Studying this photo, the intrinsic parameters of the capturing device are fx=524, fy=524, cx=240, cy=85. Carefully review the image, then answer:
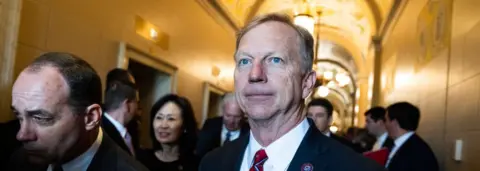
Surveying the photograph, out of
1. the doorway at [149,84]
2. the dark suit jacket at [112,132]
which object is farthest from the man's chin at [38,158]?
the doorway at [149,84]

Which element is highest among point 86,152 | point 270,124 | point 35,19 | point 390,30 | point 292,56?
point 390,30

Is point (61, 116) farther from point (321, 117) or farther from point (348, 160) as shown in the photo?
point (321, 117)

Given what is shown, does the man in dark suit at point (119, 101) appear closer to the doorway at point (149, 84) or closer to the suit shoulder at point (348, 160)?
the suit shoulder at point (348, 160)

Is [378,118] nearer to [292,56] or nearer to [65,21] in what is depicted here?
[65,21]

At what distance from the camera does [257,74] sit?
1688mm

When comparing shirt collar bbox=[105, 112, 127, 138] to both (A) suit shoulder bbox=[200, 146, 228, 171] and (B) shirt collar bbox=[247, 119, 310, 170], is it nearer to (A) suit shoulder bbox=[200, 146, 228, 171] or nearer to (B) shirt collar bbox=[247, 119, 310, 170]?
(A) suit shoulder bbox=[200, 146, 228, 171]

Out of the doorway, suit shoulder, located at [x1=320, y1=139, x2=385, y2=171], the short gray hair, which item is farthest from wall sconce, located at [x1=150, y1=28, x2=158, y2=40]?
suit shoulder, located at [x1=320, y1=139, x2=385, y2=171]

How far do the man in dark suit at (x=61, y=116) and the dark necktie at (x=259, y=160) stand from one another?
435 mm

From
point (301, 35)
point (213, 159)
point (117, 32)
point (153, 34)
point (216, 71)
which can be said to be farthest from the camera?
point (216, 71)

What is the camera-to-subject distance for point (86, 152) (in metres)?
1.84

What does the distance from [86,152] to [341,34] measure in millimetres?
13681

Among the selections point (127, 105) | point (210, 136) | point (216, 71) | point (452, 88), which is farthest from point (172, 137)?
point (216, 71)

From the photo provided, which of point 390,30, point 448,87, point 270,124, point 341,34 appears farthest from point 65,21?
point 341,34

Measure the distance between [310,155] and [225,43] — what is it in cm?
837
